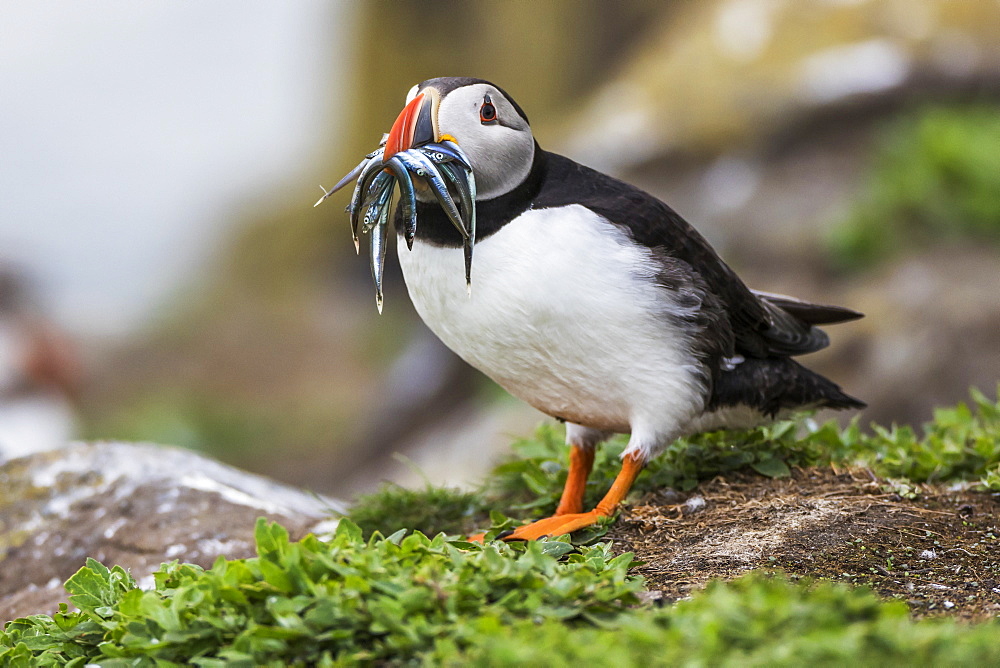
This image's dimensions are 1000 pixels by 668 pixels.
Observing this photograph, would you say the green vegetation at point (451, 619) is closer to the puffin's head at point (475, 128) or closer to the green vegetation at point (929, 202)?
the puffin's head at point (475, 128)

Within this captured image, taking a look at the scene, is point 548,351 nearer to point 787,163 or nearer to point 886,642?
point 886,642

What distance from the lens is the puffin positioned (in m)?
3.38

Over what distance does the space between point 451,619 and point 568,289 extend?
137cm

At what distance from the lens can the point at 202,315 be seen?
1839 centimetres

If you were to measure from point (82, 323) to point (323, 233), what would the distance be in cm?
669

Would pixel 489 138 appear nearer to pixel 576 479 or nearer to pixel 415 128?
pixel 415 128

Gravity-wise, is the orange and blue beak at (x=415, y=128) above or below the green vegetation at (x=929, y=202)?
above

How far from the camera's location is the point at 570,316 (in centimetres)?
341

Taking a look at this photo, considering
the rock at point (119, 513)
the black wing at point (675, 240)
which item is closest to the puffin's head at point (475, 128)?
the black wing at point (675, 240)

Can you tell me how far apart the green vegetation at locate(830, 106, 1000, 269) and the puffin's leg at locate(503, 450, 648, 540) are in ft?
18.9

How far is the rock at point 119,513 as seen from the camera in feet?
13.5

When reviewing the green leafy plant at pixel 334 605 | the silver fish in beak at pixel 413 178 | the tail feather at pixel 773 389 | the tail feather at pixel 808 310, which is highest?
the silver fish in beak at pixel 413 178

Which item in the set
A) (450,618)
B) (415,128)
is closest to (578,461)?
(415,128)

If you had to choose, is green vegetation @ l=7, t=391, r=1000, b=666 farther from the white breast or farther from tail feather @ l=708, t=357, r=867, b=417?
tail feather @ l=708, t=357, r=867, b=417
